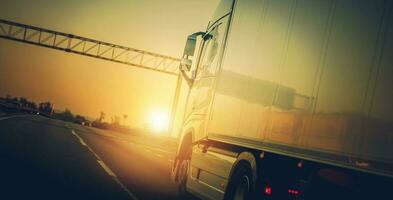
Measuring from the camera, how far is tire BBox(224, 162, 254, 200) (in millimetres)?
7486

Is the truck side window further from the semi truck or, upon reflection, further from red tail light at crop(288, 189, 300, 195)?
red tail light at crop(288, 189, 300, 195)

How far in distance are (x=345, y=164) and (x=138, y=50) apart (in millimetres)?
57228

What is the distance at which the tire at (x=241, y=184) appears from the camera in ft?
24.6

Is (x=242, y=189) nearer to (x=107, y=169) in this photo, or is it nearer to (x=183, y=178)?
(x=183, y=178)

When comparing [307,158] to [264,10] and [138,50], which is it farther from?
[138,50]

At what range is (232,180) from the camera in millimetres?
8305

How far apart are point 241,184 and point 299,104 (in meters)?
1.99

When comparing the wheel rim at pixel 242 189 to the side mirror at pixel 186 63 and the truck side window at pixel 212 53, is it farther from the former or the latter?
the side mirror at pixel 186 63

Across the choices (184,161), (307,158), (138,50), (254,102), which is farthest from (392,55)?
(138,50)

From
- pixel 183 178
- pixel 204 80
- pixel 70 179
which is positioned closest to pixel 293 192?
pixel 204 80

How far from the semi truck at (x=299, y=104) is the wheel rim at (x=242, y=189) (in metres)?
0.02

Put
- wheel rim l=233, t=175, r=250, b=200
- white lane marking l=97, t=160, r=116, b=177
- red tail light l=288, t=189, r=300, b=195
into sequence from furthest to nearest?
white lane marking l=97, t=160, r=116, b=177 < wheel rim l=233, t=175, r=250, b=200 < red tail light l=288, t=189, r=300, b=195

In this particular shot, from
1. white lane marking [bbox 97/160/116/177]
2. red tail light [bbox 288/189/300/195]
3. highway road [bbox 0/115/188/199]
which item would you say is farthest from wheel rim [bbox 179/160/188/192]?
red tail light [bbox 288/189/300/195]

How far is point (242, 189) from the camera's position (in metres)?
7.90
